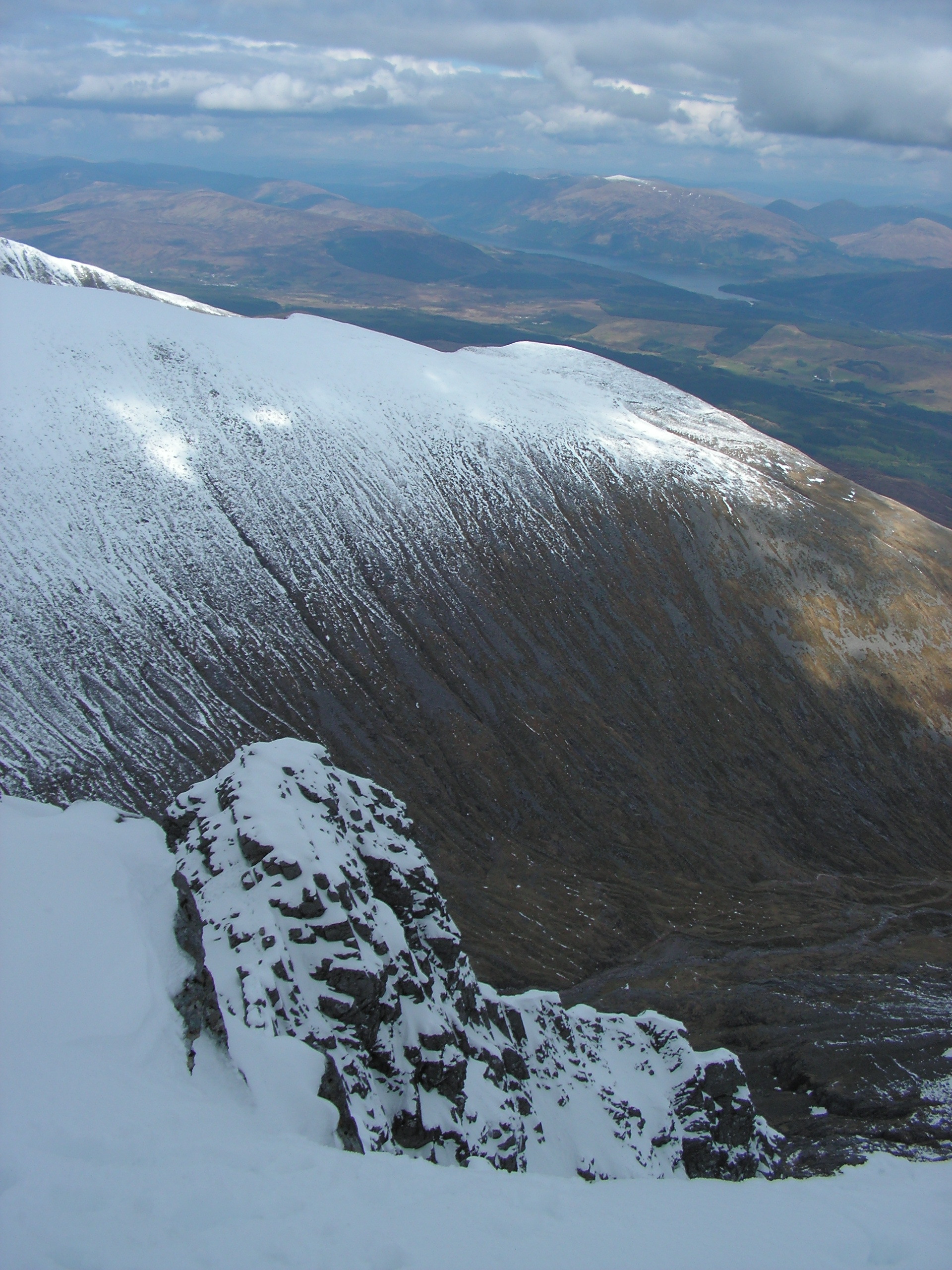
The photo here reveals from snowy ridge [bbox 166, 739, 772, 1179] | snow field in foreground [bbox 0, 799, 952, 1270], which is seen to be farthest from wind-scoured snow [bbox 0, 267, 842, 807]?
snow field in foreground [bbox 0, 799, 952, 1270]

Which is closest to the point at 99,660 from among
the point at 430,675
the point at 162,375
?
the point at 430,675

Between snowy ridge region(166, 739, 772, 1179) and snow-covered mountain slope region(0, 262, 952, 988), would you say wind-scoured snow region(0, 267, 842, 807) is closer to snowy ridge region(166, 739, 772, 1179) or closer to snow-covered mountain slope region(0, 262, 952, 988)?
snow-covered mountain slope region(0, 262, 952, 988)

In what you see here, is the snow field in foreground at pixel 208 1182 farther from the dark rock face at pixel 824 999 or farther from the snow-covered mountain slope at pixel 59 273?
the snow-covered mountain slope at pixel 59 273

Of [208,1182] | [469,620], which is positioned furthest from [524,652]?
[208,1182]

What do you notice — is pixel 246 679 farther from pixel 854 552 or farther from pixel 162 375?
pixel 854 552

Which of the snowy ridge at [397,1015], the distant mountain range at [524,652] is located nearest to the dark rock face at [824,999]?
the distant mountain range at [524,652]

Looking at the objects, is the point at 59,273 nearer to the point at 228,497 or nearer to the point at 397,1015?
the point at 228,497
